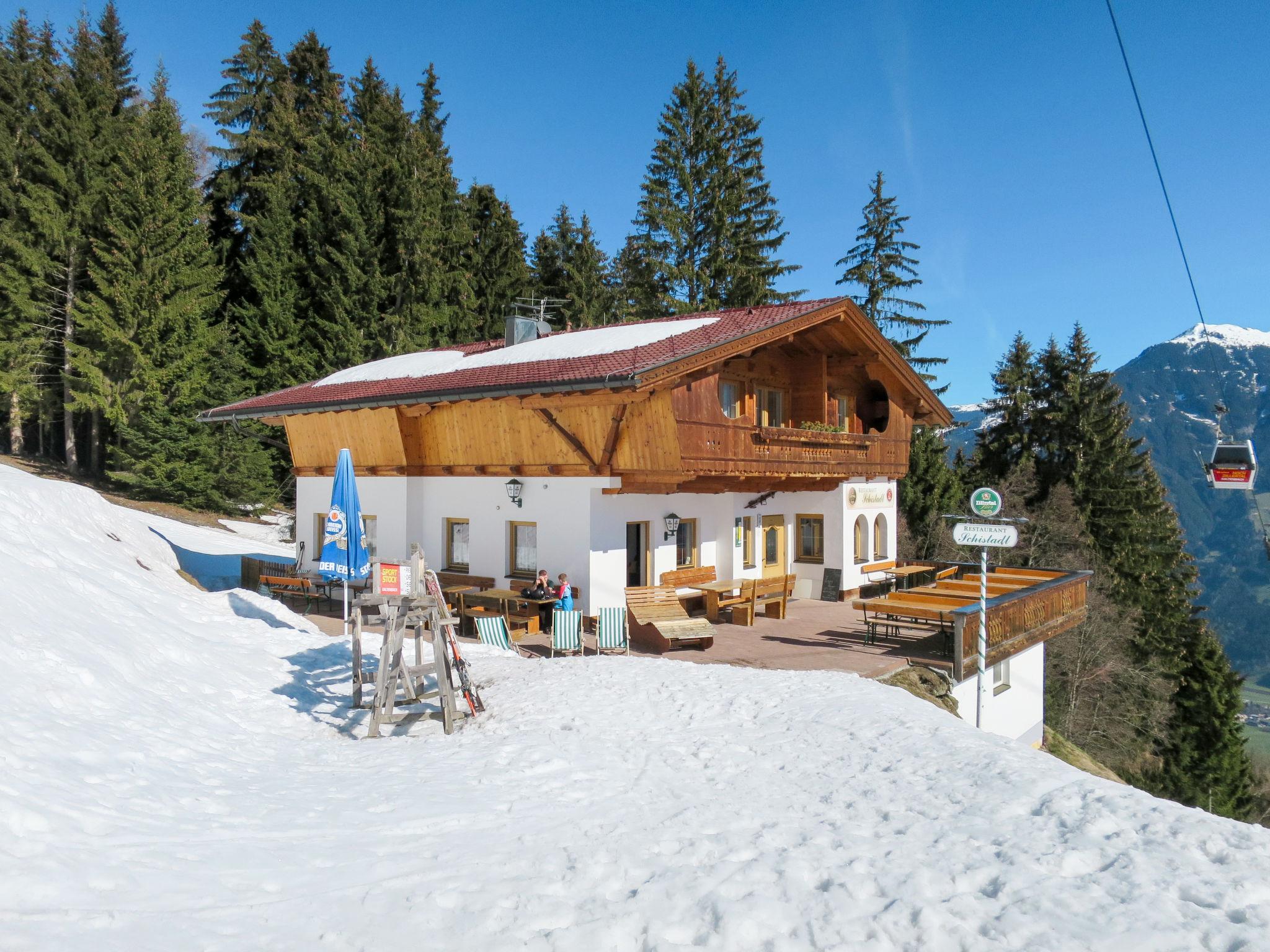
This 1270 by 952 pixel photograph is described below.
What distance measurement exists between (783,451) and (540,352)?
5.74m

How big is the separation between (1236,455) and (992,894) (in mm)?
10017

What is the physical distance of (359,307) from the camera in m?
34.8

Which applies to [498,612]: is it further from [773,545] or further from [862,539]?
[862,539]

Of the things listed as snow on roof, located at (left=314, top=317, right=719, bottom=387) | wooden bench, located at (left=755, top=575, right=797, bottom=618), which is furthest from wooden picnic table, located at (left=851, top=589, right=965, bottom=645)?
snow on roof, located at (left=314, top=317, right=719, bottom=387)

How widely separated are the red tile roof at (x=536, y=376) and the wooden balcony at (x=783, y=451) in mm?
1550

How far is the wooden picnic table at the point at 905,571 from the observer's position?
2088cm

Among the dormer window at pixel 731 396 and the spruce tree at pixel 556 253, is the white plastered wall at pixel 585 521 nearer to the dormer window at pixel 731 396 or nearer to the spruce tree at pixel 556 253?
the dormer window at pixel 731 396

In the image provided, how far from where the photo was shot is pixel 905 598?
48.7 feet

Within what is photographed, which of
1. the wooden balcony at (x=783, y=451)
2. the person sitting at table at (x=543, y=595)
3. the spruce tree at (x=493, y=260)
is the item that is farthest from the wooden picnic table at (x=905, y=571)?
the spruce tree at (x=493, y=260)

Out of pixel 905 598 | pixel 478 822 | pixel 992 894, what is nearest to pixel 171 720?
pixel 478 822

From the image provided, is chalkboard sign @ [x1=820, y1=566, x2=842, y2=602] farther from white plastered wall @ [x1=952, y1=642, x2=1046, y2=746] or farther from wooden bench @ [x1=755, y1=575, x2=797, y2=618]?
white plastered wall @ [x1=952, y1=642, x2=1046, y2=746]

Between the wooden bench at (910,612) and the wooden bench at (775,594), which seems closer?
the wooden bench at (910,612)

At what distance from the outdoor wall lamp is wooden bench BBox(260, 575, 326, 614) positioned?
15.5 ft

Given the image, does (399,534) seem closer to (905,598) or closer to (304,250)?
(905,598)
